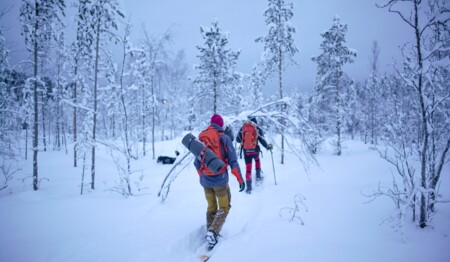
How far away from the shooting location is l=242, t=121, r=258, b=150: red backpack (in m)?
7.26

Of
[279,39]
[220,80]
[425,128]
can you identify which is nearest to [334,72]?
[279,39]

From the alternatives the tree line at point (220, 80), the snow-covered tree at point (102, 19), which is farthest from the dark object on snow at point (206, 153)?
the snow-covered tree at point (102, 19)

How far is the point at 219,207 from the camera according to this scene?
416 cm

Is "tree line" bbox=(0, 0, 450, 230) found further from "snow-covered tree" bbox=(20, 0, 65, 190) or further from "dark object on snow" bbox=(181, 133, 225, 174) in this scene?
"dark object on snow" bbox=(181, 133, 225, 174)

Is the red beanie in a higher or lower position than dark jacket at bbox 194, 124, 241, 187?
higher

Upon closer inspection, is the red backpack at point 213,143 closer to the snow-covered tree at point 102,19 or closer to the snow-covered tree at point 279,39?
the snow-covered tree at point 102,19

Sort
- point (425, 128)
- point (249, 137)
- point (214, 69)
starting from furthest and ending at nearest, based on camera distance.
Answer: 1. point (214, 69)
2. point (249, 137)
3. point (425, 128)

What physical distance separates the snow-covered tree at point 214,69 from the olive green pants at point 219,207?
11775 mm

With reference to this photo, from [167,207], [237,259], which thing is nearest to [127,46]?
[167,207]

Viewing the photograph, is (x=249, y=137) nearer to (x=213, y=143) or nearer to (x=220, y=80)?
(x=213, y=143)

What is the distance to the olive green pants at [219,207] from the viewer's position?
3.94 m

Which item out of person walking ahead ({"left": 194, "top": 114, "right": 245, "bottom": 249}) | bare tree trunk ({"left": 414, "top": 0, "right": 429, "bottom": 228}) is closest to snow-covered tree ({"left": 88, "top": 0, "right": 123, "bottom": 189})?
person walking ahead ({"left": 194, "top": 114, "right": 245, "bottom": 249})

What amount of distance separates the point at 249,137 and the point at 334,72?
14525 millimetres

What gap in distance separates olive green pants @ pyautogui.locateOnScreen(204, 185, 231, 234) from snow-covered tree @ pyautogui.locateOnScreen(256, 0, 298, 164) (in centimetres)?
1066
